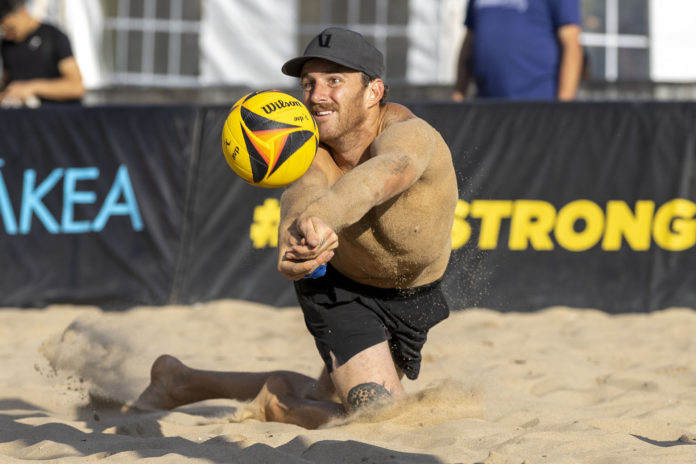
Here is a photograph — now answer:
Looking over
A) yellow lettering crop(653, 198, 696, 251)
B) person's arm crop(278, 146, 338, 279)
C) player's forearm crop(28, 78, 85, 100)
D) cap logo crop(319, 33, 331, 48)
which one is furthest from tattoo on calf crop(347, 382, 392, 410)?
player's forearm crop(28, 78, 85, 100)

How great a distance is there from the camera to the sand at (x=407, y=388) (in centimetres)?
341

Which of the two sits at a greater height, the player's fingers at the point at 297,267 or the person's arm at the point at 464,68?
the person's arm at the point at 464,68

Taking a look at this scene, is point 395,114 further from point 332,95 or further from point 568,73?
point 568,73

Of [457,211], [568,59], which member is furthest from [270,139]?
[568,59]

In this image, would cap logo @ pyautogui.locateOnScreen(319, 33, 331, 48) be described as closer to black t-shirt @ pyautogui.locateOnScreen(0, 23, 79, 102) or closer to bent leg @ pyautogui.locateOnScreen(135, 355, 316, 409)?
bent leg @ pyautogui.locateOnScreen(135, 355, 316, 409)

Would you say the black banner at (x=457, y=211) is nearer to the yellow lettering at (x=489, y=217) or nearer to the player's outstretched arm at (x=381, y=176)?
the yellow lettering at (x=489, y=217)

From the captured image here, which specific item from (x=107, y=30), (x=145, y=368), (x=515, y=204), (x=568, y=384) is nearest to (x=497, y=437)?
(x=568, y=384)

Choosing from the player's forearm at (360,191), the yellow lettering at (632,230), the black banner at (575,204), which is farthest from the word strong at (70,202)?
the player's forearm at (360,191)

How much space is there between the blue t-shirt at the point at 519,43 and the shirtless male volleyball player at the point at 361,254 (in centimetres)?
320

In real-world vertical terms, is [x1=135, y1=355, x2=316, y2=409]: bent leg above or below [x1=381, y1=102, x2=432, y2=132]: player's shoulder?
below

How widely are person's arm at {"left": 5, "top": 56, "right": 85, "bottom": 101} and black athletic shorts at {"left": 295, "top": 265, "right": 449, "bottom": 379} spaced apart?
14.0 feet

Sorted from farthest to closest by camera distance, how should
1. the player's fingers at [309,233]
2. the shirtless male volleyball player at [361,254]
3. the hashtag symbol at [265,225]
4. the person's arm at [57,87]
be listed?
1. the person's arm at [57,87]
2. the hashtag symbol at [265,225]
3. the shirtless male volleyball player at [361,254]
4. the player's fingers at [309,233]

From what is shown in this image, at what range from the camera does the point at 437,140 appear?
12.2ft

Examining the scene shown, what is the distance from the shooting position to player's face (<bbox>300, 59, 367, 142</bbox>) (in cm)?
380
